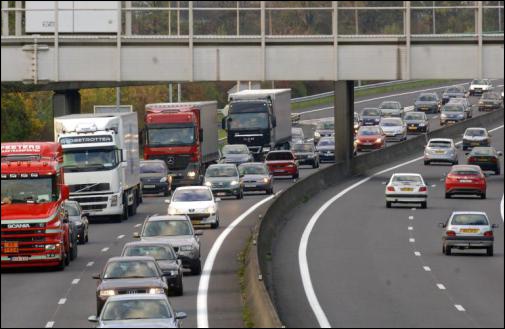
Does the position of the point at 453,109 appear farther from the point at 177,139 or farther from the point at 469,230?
the point at 469,230

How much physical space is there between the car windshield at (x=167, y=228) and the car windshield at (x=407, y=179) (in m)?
26.7

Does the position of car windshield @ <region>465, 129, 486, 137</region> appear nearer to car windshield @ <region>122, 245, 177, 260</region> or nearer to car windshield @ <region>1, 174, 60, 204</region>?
car windshield @ <region>1, 174, 60, 204</region>

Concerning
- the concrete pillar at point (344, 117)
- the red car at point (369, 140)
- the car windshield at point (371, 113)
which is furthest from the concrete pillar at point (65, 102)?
the car windshield at point (371, 113)

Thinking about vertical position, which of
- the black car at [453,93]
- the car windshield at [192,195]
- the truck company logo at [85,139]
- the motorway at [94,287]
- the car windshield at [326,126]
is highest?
the black car at [453,93]

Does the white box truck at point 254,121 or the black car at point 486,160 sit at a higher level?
the white box truck at point 254,121

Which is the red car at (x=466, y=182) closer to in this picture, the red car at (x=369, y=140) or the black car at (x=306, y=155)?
the black car at (x=306, y=155)

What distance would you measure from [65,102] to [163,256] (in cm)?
3492

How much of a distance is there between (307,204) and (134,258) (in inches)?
1470

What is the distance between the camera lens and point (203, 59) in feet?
141

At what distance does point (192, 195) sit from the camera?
54.7m

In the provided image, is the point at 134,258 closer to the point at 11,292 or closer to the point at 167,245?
the point at 167,245

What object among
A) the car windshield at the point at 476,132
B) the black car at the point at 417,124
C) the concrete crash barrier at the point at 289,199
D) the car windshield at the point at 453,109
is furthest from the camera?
the car windshield at the point at 453,109

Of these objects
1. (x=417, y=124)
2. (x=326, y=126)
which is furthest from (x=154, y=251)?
(x=417, y=124)

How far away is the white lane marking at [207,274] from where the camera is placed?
104 ft
